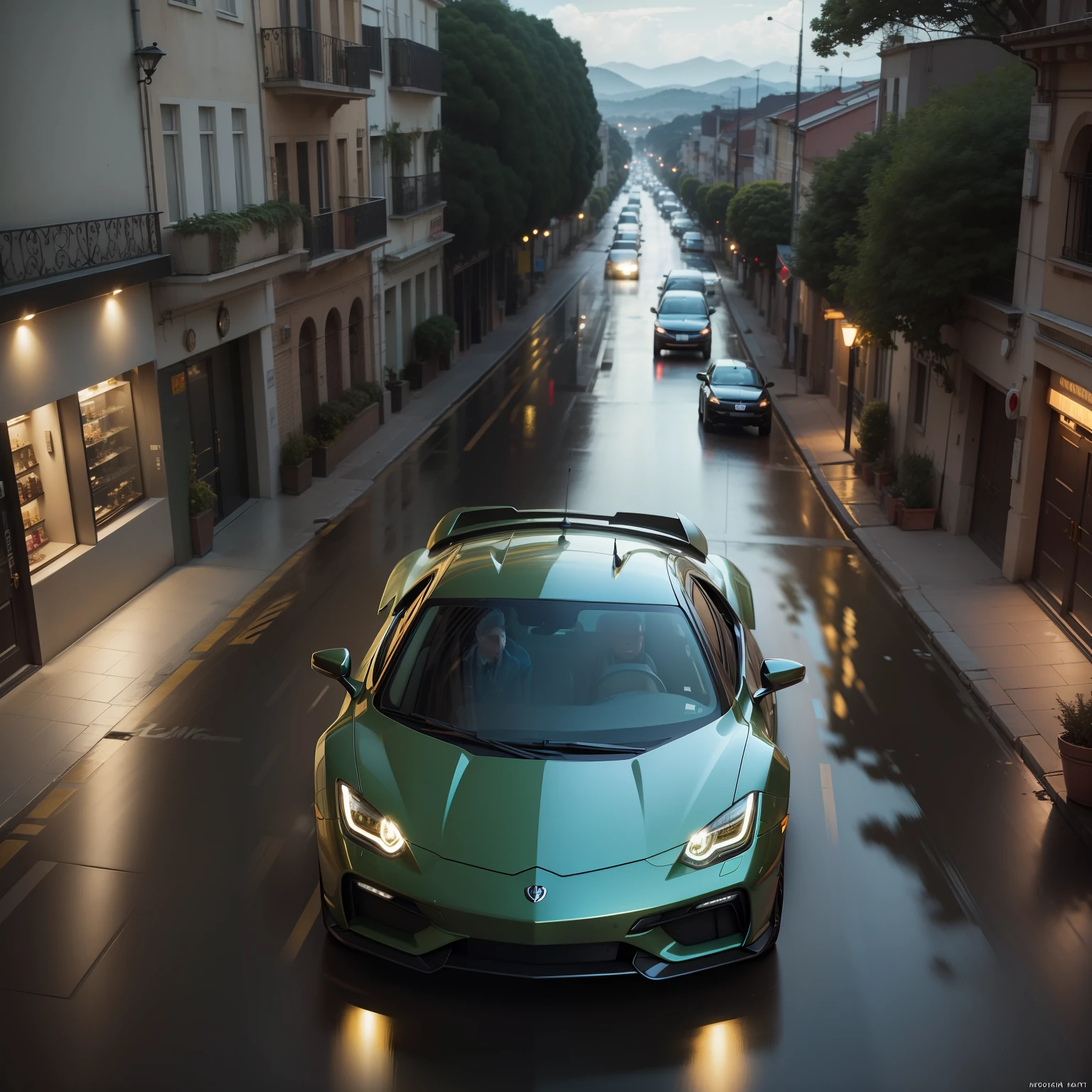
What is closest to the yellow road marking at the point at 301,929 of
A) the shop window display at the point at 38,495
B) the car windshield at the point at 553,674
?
the car windshield at the point at 553,674

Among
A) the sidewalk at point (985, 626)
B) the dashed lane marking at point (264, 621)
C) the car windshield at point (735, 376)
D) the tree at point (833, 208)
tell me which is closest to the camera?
the sidewalk at point (985, 626)

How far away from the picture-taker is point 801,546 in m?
17.2

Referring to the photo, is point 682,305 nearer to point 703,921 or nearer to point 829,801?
point 829,801

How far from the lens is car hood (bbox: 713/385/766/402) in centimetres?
2594

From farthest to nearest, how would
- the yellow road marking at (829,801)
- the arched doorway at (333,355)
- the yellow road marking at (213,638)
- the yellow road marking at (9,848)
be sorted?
the arched doorway at (333,355) → the yellow road marking at (213,638) → the yellow road marking at (829,801) → the yellow road marking at (9,848)

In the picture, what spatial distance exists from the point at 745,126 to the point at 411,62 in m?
71.0

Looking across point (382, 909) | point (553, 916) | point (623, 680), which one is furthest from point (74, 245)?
point (553, 916)

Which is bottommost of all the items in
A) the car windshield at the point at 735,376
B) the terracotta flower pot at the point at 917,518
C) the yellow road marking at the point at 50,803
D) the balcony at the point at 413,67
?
the terracotta flower pot at the point at 917,518

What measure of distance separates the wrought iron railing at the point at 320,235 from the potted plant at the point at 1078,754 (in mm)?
15910

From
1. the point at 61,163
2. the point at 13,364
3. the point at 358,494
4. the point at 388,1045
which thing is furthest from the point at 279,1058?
the point at 358,494

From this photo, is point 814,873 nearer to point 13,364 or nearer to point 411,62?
point 13,364

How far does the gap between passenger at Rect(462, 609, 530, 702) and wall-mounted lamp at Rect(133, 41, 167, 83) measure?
10.3 m

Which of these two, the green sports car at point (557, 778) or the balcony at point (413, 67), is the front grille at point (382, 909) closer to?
the green sports car at point (557, 778)

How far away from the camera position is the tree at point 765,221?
155 ft
